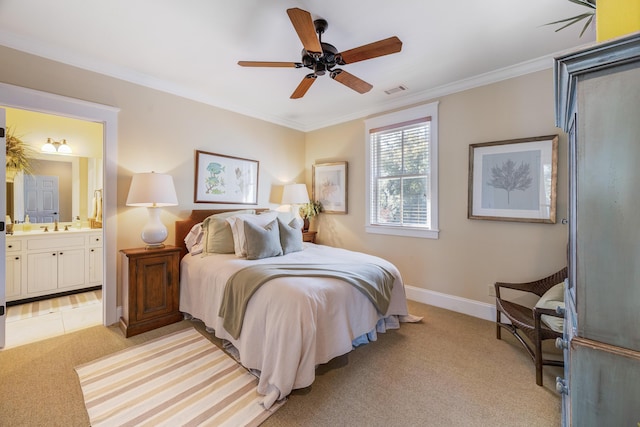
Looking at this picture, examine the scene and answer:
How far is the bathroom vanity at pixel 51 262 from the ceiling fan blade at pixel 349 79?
3.96 m

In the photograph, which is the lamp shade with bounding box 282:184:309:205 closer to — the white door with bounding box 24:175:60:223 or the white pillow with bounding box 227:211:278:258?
the white pillow with bounding box 227:211:278:258

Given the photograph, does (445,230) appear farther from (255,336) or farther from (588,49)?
(588,49)

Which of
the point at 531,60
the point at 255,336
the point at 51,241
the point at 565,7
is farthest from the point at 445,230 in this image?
the point at 51,241

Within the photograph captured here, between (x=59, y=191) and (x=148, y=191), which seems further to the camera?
(x=59, y=191)

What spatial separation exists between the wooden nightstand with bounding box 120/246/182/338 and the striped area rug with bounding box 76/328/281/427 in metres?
0.33

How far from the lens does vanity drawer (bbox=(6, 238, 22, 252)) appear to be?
3135 mm

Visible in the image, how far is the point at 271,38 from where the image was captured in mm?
2252

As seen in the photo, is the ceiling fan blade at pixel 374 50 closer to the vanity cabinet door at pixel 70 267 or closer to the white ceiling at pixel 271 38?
the white ceiling at pixel 271 38

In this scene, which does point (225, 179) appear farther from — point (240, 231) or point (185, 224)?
point (240, 231)

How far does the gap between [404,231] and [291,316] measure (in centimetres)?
231

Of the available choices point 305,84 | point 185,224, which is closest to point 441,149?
point 305,84

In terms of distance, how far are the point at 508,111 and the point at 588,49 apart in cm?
256

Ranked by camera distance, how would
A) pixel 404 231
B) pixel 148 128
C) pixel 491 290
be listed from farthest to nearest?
1. pixel 404 231
2. pixel 148 128
3. pixel 491 290

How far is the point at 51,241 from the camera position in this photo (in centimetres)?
342
